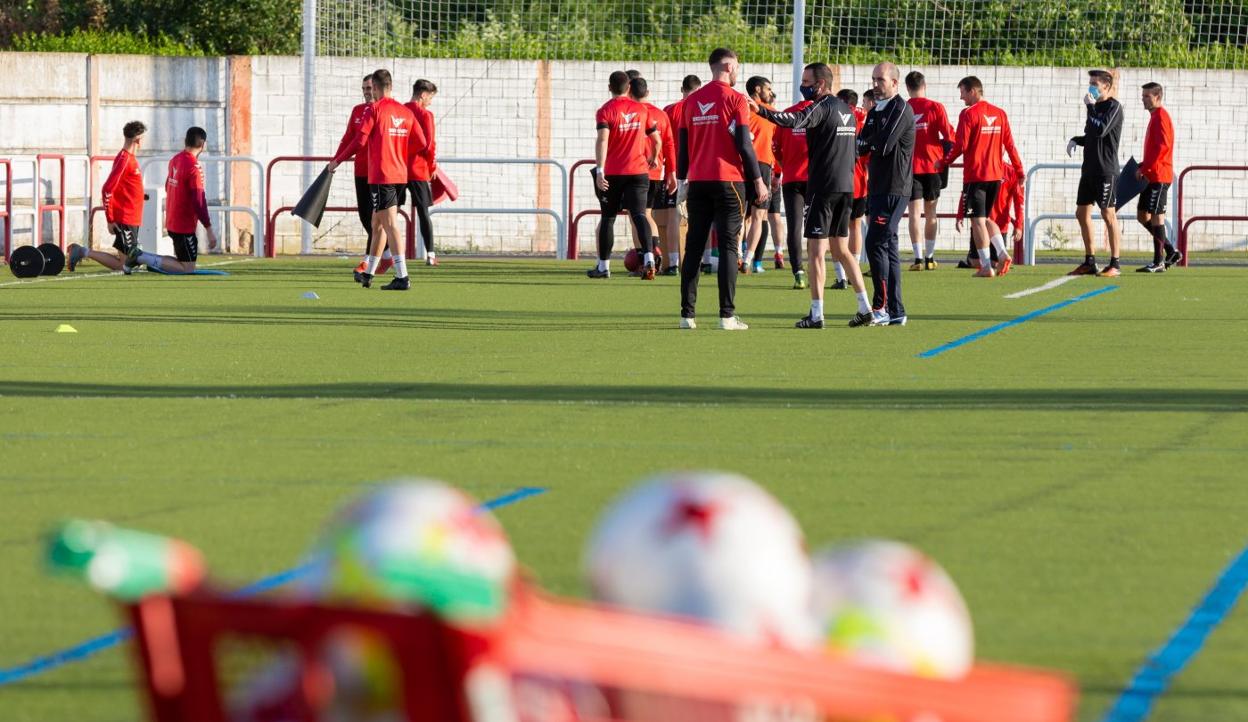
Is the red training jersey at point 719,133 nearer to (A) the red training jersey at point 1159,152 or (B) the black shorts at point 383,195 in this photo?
(B) the black shorts at point 383,195

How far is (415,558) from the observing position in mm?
2373

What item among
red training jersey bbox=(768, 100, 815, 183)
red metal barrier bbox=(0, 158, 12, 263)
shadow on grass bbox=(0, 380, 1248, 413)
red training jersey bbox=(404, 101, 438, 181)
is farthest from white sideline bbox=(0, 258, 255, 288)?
shadow on grass bbox=(0, 380, 1248, 413)

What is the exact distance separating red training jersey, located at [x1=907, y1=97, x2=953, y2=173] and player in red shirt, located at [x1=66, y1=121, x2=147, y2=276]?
321 inches

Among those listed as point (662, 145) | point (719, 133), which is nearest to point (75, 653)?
point (719, 133)

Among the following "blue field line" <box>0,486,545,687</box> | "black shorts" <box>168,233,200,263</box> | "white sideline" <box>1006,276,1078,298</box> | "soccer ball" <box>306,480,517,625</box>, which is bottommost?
"white sideline" <box>1006,276,1078,298</box>

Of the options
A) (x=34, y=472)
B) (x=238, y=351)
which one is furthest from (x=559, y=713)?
(x=238, y=351)

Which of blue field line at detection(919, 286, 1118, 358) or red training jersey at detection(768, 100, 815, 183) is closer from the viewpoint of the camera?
blue field line at detection(919, 286, 1118, 358)

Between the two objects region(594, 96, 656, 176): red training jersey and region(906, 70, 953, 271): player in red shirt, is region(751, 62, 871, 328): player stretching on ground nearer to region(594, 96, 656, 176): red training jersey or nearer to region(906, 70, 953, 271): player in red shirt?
region(594, 96, 656, 176): red training jersey

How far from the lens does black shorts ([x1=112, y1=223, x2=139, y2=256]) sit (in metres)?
21.1

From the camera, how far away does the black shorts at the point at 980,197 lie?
69.3ft

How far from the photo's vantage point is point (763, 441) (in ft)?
26.9

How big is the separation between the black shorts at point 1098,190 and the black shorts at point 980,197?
941mm

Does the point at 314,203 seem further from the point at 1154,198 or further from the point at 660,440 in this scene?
the point at 660,440

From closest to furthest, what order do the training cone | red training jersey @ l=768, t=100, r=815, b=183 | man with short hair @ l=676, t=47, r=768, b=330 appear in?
man with short hair @ l=676, t=47, r=768, b=330
red training jersey @ l=768, t=100, r=815, b=183
the training cone
